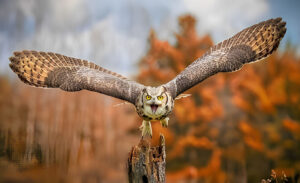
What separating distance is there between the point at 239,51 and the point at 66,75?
10.4ft

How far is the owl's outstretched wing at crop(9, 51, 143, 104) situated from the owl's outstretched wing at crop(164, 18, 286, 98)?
97 centimetres

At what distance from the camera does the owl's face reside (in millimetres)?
3535

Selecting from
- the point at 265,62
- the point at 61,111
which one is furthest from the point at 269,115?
the point at 61,111

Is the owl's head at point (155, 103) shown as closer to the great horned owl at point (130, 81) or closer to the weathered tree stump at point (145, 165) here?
the great horned owl at point (130, 81)

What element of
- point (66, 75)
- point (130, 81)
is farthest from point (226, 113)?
point (66, 75)

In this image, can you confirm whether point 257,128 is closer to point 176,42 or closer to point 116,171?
point 176,42

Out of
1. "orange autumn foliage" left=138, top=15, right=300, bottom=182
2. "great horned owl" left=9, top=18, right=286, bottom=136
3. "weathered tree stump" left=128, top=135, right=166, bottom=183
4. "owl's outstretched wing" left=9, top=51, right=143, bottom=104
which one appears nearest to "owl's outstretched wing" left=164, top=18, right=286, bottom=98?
"great horned owl" left=9, top=18, right=286, bottom=136

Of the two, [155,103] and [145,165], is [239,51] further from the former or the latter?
[145,165]

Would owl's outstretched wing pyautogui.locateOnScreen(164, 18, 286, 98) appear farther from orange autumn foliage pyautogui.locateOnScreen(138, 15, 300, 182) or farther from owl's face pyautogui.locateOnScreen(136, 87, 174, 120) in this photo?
orange autumn foliage pyautogui.locateOnScreen(138, 15, 300, 182)

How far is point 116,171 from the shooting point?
9320 millimetres

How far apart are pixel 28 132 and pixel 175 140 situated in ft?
25.5

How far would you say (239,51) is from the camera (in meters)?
4.73

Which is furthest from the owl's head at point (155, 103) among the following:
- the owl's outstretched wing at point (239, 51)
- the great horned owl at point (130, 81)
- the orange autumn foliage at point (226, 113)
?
the orange autumn foliage at point (226, 113)

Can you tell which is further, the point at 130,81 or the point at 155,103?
the point at 130,81
